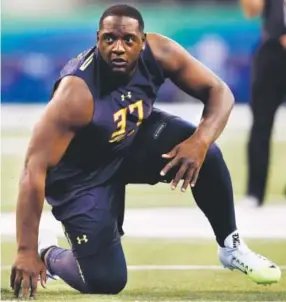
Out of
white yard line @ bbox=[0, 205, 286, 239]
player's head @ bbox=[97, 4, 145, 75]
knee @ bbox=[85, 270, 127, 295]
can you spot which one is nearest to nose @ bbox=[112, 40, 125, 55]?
player's head @ bbox=[97, 4, 145, 75]

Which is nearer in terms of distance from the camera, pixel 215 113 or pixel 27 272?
pixel 27 272

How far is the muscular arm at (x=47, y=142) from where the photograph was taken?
2.39 meters

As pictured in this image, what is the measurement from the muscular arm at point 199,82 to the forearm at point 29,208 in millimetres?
436

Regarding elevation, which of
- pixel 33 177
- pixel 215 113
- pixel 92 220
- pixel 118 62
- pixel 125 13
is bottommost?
pixel 92 220

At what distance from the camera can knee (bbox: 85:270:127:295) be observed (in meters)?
2.58

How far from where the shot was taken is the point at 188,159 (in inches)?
95.0

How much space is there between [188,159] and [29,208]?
1.37 feet

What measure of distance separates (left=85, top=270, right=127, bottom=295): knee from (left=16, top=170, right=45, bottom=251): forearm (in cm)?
22

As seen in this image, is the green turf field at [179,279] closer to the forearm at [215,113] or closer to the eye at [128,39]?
the forearm at [215,113]

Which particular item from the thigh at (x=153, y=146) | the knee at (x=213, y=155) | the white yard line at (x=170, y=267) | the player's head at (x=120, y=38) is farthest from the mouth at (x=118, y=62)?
the white yard line at (x=170, y=267)

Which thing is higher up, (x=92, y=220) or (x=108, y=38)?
(x=108, y=38)

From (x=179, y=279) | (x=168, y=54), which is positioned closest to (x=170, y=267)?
(x=179, y=279)

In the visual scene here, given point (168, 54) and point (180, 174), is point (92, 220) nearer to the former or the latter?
point (180, 174)

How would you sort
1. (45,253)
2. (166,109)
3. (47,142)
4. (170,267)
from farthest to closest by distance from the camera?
1. (166,109)
2. (170,267)
3. (45,253)
4. (47,142)
